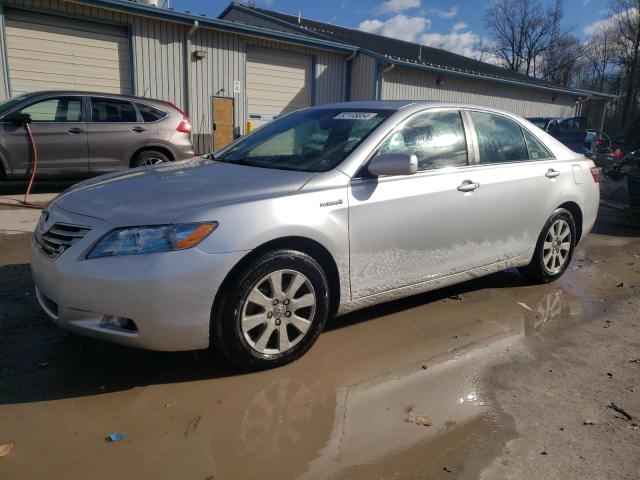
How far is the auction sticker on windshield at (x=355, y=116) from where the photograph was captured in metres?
3.80

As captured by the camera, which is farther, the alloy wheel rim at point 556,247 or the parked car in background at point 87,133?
the parked car in background at point 87,133

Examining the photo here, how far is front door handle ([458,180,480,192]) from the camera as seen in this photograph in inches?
153

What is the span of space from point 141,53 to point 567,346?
12.7 metres

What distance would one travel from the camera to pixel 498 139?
437 centimetres

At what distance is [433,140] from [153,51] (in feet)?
38.0

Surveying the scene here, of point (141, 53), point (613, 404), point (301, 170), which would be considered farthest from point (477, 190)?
point (141, 53)

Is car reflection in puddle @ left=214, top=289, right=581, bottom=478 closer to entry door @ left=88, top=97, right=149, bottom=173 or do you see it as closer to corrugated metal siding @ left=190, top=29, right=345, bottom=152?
entry door @ left=88, top=97, right=149, bottom=173

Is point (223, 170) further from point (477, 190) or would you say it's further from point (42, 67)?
point (42, 67)

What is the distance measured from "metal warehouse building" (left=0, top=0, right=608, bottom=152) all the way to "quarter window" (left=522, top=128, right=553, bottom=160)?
11.1m

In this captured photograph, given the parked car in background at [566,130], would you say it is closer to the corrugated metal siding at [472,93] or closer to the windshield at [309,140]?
the corrugated metal siding at [472,93]

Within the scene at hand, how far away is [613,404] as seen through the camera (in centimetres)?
293

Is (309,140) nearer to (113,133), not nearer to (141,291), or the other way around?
(141,291)

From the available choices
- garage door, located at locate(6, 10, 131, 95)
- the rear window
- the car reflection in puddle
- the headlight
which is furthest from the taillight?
the headlight

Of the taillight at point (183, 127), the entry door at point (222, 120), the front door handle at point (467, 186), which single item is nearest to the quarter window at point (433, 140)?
the front door handle at point (467, 186)
